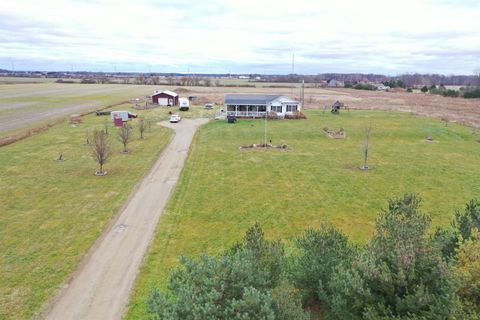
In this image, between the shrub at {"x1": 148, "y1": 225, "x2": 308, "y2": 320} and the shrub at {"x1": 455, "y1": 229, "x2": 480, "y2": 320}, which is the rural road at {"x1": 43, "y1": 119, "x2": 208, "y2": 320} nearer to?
the shrub at {"x1": 148, "y1": 225, "x2": 308, "y2": 320}

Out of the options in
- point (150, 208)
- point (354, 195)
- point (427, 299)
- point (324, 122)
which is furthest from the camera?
point (324, 122)

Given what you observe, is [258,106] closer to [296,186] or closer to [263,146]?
[263,146]

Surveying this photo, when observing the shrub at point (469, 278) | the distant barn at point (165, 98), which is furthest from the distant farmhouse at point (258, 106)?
the shrub at point (469, 278)

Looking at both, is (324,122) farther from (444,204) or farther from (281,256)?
(281,256)

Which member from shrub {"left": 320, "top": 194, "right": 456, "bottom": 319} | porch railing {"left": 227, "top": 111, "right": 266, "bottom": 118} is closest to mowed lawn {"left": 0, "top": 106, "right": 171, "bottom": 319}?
shrub {"left": 320, "top": 194, "right": 456, "bottom": 319}

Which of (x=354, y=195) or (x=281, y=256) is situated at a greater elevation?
(x=281, y=256)

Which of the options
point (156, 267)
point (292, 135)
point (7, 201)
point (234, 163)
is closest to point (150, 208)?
point (156, 267)

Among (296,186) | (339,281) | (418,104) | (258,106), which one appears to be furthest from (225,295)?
(418,104)
